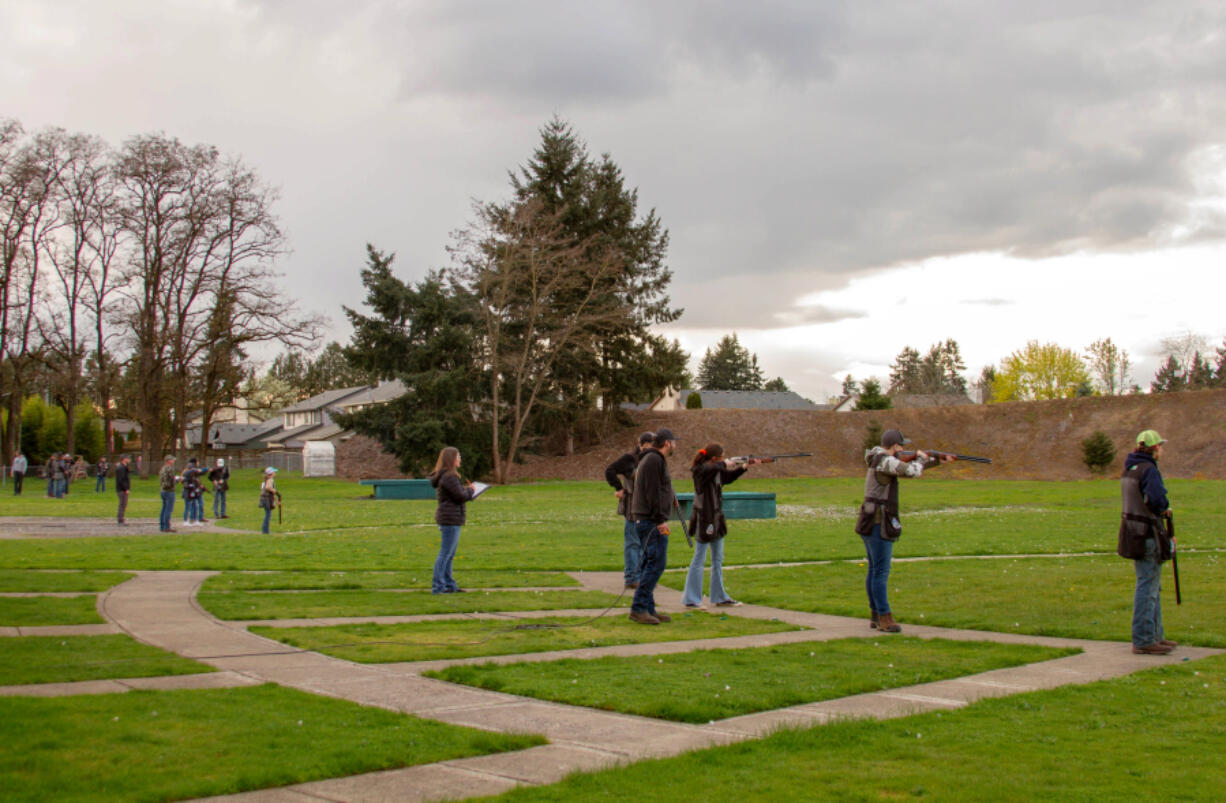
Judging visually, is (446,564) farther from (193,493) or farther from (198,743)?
(193,493)

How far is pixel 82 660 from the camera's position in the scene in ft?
26.2

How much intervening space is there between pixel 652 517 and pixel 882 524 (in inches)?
98.8

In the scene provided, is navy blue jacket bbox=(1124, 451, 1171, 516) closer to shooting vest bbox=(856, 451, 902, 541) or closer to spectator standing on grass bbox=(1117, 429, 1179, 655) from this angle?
spectator standing on grass bbox=(1117, 429, 1179, 655)

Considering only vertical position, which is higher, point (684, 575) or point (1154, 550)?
point (1154, 550)

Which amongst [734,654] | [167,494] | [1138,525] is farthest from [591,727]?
[167,494]

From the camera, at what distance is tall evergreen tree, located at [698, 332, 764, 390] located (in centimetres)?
13538

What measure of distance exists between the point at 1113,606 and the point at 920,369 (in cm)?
13786

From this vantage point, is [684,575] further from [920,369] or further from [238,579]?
[920,369]

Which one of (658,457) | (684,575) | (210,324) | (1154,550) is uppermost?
(210,324)

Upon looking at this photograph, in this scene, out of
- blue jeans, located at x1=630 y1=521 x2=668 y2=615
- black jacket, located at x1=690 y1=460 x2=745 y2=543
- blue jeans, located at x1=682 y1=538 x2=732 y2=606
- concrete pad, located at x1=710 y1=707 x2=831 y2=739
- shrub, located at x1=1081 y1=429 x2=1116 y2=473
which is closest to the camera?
concrete pad, located at x1=710 y1=707 x2=831 y2=739

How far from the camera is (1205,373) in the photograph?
97.5m

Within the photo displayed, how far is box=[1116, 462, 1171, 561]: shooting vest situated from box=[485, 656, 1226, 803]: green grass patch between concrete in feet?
7.60

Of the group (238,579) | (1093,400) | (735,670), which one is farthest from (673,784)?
(1093,400)

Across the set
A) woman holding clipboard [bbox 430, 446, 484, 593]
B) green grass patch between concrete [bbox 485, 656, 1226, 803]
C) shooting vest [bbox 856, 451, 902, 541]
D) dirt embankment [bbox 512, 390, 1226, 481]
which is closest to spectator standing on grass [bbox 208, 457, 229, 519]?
woman holding clipboard [bbox 430, 446, 484, 593]
